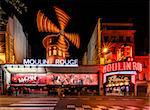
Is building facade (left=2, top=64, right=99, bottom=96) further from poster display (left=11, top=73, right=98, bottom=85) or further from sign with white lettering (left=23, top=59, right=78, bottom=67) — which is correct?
sign with white lettering (left=23, top=59, right=78, bottom=67)

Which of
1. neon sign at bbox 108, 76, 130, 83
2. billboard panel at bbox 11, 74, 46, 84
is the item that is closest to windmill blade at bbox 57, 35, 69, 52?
billboard panel at bbox 11, 74, 46, 84

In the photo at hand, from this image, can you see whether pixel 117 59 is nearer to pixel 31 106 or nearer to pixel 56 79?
pixel 56 79

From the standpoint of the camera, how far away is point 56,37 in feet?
225

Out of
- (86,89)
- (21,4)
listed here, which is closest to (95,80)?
(86,89)

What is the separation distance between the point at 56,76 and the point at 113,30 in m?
16.0

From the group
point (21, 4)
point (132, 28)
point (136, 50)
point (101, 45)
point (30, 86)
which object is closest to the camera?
point (21, 4)

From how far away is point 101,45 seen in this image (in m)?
65.9

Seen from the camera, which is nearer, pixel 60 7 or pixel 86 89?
pixel 86 89

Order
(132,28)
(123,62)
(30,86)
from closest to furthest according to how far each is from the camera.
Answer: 1. (123,62)
2. (30,86)
3. (132,28)

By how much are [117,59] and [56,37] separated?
1285 centimetres

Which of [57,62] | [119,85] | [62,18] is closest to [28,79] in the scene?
[57,62]

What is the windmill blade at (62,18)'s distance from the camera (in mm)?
68812

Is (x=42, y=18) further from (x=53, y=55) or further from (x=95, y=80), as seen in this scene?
(x=95, y=80)

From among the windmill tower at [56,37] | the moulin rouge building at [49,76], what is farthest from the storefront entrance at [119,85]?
the windmill tower at [56,37]
